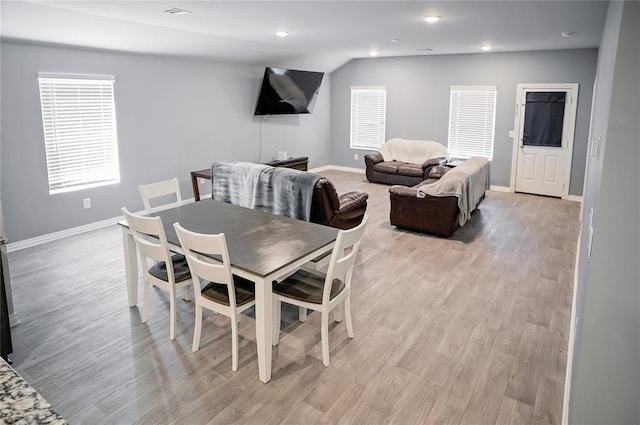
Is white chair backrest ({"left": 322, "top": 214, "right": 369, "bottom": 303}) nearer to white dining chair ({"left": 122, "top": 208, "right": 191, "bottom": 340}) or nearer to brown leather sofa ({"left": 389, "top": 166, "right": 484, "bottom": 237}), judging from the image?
white dining chair ({"left": 122, "top": 208, "right": 191, "bottom": 340})

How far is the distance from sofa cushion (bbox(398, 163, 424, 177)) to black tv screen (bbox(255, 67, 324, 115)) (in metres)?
2.34

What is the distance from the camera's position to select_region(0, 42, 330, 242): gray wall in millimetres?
5066

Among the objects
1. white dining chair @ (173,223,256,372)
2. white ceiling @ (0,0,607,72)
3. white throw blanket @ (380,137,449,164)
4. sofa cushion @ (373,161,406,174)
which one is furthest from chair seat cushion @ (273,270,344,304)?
white throw blanket @ (380,137,449,164)

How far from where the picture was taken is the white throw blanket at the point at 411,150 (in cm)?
880

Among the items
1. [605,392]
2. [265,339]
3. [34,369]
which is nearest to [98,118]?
[34,369]

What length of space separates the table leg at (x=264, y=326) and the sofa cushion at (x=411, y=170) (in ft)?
20.2

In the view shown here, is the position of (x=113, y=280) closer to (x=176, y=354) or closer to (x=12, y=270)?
(x=12, y=270)

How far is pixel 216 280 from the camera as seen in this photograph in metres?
2.78

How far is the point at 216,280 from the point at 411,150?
7.01 m

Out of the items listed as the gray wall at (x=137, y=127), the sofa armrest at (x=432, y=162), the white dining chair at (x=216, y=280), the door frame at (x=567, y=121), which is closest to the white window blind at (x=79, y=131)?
the gray wall at (x=137, y=127)

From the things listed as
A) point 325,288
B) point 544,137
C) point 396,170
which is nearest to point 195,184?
point 396,170

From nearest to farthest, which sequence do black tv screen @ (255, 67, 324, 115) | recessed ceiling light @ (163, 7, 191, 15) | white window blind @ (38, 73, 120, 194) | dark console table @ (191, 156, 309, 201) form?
recessed ceiling light @ (163, 7, 191, 15) < white window blind @ (38, 73, 120, 194) < dark console table @ (191, 156, 309, 201) < black tv screen @ (255, 67, 324, 115)

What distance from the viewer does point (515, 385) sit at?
2.77m

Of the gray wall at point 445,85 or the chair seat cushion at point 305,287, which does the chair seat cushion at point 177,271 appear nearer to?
the chair seat cushion at point 305,287
